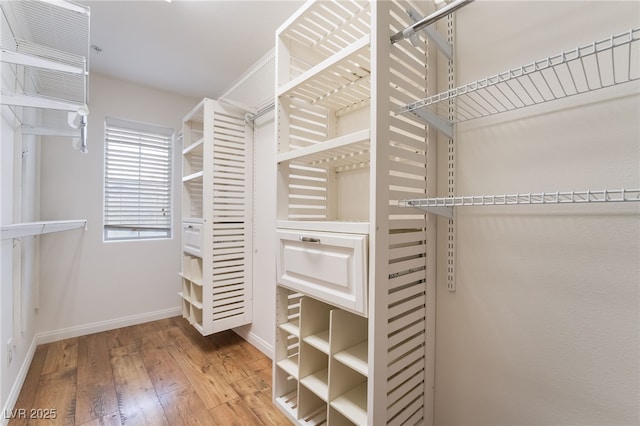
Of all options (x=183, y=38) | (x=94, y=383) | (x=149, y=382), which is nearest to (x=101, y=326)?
(x=94, y=383)

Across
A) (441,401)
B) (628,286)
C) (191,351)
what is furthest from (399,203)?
(191,351)

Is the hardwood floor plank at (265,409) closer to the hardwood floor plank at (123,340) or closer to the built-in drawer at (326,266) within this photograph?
the built-in drawer at (326,266)

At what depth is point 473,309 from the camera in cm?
114

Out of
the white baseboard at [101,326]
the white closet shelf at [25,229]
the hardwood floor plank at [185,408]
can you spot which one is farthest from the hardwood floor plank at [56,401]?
the white closet shelf at [25,229]

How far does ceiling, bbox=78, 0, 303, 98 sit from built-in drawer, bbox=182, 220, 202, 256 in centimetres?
141

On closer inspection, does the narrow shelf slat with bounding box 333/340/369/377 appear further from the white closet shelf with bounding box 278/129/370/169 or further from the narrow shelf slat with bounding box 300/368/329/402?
the white closet shelf with bounding box 278/129/370/169

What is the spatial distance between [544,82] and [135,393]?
2.70 meters

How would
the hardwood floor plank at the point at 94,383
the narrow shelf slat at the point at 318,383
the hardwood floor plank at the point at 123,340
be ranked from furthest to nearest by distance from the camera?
the hardwood floor plank at the point at 123,340, the hardwood floor plank at the point at 94,383, the narrow shelf slat at the point at 318,383

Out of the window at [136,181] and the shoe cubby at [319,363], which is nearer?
the shoe cubby at [319,363]

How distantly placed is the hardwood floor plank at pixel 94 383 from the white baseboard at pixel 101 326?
4.7 inches

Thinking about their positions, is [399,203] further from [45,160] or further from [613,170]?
[45,160]

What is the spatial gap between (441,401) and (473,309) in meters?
0.46

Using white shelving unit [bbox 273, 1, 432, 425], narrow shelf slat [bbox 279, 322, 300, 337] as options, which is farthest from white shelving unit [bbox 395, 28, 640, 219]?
narrow shelf slat [bbox 279, 322, 300, 337]

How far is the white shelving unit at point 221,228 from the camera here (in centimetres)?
229
